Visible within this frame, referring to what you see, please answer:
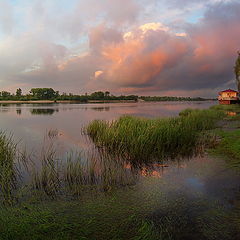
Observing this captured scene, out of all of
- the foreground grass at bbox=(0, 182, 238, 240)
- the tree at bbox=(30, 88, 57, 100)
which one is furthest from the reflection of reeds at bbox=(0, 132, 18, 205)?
the tree at bbox=(30, 88, 57, 100)

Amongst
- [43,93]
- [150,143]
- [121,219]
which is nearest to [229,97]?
[150,143]

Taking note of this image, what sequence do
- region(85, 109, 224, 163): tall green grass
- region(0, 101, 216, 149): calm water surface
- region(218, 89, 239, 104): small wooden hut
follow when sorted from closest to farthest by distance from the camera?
region(85, 109, 224, 163): tall green grass → region(0, 101, 216, 149): calm water surface → region(218, 89, 239, 104): small wooden hut

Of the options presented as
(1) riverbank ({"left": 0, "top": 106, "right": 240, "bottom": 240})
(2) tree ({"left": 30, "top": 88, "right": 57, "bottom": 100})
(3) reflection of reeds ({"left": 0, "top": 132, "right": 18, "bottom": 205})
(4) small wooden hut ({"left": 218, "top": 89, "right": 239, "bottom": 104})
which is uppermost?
(2) tree ({"left": 30, "top": 88, "right": 57, "bottom": 100})

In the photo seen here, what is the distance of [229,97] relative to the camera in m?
53.6

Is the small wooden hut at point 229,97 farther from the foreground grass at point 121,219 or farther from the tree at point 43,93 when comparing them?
the tree at point 43,93

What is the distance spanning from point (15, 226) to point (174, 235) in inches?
115

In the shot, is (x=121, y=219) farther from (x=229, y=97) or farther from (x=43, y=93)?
(x=43, y=93)

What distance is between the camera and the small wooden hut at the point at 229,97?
5128 cm

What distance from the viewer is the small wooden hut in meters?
51.3

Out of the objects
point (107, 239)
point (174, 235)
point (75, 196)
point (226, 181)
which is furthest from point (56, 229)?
point (226, 181)

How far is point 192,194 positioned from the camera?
560 centimetres

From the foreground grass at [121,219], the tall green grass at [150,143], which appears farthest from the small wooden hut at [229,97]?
the foreground grass at [121,219]

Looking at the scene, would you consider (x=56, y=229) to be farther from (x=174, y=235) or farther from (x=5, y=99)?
(x=5, y=99)

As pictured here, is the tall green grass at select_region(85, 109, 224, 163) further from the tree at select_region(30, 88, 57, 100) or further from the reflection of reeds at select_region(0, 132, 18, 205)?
the tree at select_region(30, 88, 57, 100)
